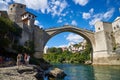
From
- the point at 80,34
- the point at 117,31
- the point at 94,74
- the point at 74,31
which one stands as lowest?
the point at 94,74

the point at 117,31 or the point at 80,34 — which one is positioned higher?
the point at 80,34

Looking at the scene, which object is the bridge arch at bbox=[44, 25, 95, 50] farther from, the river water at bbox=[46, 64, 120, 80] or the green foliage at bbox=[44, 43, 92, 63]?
the river water at bbox=[46, 64, 120, 80]

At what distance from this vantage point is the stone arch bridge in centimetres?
3691

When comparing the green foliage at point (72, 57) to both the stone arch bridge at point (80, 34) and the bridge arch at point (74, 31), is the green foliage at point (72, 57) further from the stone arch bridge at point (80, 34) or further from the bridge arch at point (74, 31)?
the stone arch bridge at point (80, 34)

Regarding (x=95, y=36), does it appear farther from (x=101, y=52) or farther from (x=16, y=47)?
(x=16, y=47)

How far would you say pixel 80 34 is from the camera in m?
46.6

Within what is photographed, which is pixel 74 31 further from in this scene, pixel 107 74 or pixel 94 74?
pixel 107 74

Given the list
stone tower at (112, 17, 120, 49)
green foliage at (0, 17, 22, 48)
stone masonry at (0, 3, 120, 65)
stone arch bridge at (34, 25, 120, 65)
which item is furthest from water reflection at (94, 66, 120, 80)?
stone tower at (112, 17, 120, 49)

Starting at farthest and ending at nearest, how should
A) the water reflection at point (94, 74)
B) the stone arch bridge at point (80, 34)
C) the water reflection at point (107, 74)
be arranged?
the stone arch bridge at point (80, 34)
the water reflection at point (94, 74)
the water reflection at point (107, 74)


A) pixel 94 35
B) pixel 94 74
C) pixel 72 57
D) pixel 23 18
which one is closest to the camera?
pixel 94 74

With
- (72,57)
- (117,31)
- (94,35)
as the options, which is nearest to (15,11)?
(94,35)

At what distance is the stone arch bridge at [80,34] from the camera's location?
121ft

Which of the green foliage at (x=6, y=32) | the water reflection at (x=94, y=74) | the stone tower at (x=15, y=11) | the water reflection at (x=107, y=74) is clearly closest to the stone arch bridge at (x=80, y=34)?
Answer: the stone tower at (x=15, y=11)

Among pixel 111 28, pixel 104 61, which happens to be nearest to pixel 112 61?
pixel 104 61
